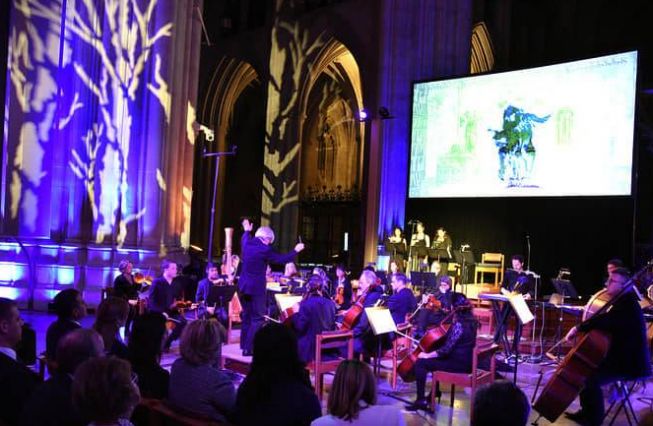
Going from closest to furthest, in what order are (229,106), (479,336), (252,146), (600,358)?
1. (600,358)
2. (479,336)
3. (229,106)
4. (252,146)

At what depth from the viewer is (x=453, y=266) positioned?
59.5ft

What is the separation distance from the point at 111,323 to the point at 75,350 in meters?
1.64

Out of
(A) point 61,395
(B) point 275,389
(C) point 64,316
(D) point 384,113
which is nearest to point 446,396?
(C) point 64,316

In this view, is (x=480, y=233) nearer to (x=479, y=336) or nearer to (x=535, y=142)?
(x=535, y=142)

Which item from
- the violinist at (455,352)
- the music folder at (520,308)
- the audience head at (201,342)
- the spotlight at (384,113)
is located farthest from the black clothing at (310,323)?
the spotlight at (384,113)

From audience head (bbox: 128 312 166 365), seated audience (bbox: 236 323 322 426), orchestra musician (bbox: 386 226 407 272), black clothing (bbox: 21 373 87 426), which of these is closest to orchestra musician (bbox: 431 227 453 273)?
orchestra musician (bbox: 386 226 407 272)

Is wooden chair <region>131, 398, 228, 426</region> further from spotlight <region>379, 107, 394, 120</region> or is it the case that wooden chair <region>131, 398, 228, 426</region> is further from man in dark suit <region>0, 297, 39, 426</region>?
Answer: spotlight <region>379, 107, 394, 120</region>

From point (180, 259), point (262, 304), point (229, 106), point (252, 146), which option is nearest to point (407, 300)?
point (262, 304)

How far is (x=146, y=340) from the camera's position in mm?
4305

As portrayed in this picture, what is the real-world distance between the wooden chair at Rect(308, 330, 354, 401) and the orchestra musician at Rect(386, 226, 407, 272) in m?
10.9

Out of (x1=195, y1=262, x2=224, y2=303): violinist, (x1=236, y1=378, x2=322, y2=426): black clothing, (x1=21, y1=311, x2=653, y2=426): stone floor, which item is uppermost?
(x1=236, y1=378, x2=322, y2=426): black clothing

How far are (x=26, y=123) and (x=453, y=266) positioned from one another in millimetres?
10348

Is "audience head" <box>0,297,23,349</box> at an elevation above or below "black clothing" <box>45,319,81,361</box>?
above

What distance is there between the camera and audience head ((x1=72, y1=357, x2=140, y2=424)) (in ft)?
9.34
